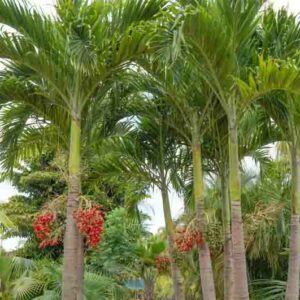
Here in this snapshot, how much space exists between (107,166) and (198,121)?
2093 millimetres

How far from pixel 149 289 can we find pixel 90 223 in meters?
10.6

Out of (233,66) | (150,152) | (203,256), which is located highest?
(233,66)

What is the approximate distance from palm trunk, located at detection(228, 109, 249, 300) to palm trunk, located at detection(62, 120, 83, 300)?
5.53 feet

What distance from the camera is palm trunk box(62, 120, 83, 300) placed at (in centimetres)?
540

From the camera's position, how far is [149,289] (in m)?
15.5

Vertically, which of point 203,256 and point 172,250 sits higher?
point 172,250

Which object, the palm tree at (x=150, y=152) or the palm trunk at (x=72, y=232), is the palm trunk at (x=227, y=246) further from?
the palm trunk at (x=72, y=232)

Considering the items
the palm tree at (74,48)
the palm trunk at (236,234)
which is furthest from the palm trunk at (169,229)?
the palm trunk at (236,234)

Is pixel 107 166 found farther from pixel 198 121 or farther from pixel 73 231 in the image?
pixel 73 231

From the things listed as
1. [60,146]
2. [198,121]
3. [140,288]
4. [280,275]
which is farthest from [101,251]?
[198,121]

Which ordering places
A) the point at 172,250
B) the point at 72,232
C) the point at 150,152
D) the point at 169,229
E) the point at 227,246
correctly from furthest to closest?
the point at 150,152 < the point at 169,229 < the point at 172,250 < the point at 227,246 < the point at 72,232

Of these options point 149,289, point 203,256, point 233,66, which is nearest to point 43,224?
point 203,256

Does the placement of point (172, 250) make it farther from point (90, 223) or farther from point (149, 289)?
point (149, 289)

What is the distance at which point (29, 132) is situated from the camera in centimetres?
755
